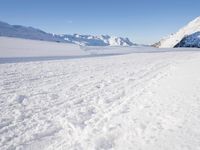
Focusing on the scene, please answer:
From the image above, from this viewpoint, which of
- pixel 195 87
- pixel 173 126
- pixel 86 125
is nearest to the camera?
pixel 173 126

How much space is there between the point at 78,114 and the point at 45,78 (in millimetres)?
5130

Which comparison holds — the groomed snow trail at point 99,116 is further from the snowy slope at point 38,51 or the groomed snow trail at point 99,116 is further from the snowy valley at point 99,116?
the snowy slope at point 38,51

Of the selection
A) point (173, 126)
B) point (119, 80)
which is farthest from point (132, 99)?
point (119, 80)

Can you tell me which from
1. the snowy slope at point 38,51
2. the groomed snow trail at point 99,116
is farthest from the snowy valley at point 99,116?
the snowy slope at point 38,51

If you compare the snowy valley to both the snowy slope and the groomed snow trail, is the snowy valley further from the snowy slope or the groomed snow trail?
the snowy slope

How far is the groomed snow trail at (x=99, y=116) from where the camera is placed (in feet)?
15.1

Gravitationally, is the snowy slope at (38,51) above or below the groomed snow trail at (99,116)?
below

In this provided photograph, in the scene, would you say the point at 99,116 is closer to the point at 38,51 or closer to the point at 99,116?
the point at 99,116

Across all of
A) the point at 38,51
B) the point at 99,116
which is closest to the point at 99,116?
the point at 99,116

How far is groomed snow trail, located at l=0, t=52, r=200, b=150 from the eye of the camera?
461 centimetres

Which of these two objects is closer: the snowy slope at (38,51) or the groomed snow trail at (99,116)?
the groomed snow trail at (99,116)

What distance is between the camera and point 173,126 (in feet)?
16.8

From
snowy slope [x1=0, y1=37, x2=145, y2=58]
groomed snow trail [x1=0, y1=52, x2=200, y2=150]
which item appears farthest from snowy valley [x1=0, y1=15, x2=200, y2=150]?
snowy slope [x1=0, y1=37, x2=145, y2=58]

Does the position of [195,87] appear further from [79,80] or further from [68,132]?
[68,132]
